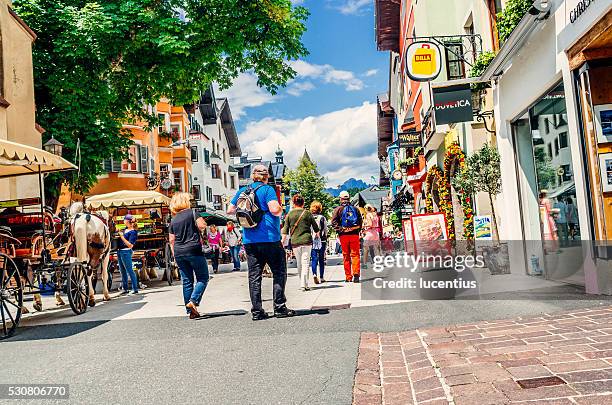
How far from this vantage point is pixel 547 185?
33.1 ft

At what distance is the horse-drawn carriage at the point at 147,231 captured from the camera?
1529cm

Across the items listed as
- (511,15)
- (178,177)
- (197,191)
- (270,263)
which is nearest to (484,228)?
(511,15)

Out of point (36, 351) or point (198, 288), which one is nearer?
point (36, 351)

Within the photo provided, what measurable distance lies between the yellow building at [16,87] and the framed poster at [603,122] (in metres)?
15.1

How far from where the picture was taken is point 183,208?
26.9ft

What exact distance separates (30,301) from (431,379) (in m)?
10.1

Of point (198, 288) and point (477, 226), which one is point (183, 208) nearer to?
point (198, 288)

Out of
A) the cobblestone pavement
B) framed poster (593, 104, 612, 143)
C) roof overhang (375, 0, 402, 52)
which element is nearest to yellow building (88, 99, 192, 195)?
roof overhang (375, 0, 402, 52)

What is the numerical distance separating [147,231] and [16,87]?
6.00m

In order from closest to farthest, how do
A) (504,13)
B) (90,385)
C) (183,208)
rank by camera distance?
(90,385)
(183,208)
(504,13)

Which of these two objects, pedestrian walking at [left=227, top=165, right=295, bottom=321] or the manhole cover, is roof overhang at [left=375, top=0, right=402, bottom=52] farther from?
the manhole cover

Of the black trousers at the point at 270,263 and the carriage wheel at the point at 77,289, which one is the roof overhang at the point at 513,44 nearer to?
A: the black trousers at the point at 270,263

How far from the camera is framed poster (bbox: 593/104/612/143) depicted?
748 cm

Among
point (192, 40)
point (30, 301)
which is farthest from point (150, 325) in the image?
point (192, 40)
